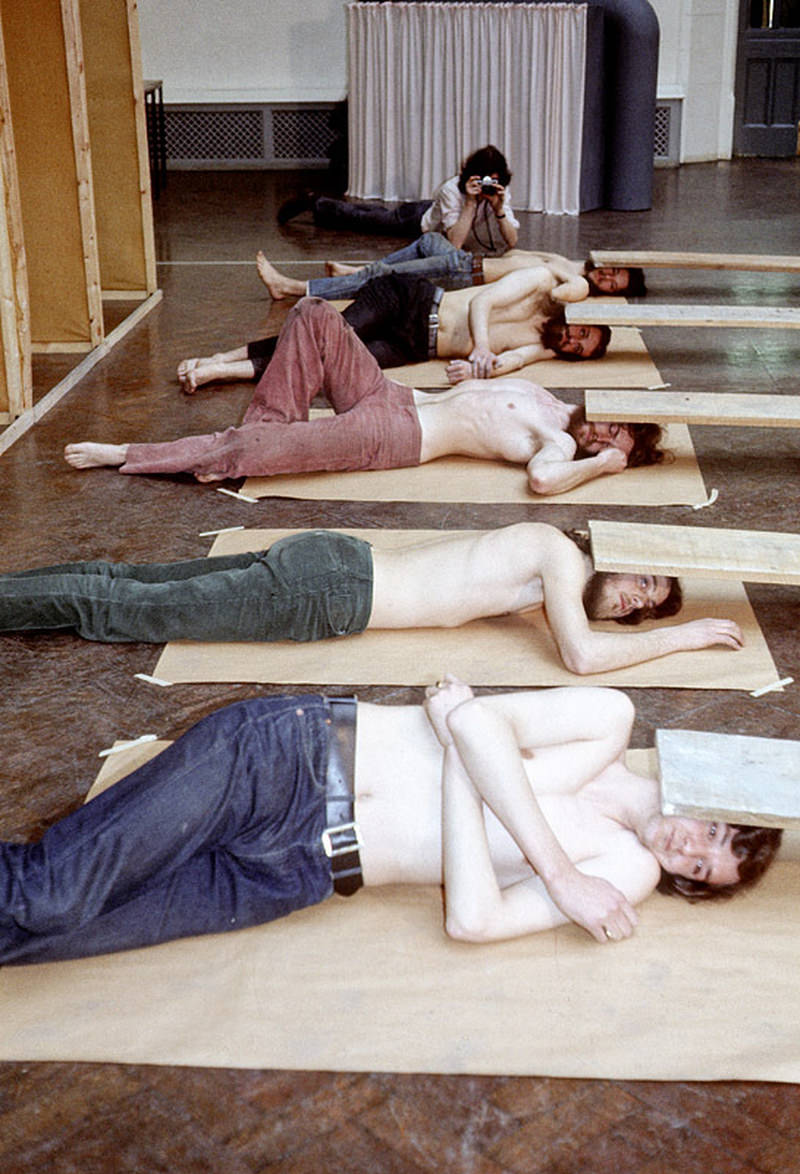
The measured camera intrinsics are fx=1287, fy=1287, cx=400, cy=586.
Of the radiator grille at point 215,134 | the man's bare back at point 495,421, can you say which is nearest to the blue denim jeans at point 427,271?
the man's bare back at point 495,421

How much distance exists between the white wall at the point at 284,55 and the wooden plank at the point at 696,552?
9.74 m

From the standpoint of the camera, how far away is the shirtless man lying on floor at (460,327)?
5.68m

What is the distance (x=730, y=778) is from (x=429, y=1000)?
0.68 meters

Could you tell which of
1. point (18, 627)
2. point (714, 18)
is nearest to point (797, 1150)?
point (18, 627)

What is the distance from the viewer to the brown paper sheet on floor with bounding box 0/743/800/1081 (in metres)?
2.09

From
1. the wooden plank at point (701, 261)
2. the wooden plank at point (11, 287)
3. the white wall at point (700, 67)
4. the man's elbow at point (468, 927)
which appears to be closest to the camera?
the man's elbow at point (468, 927)

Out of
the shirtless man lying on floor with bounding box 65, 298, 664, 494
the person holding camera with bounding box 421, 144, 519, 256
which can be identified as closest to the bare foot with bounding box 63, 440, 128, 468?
the shirtless man lying on floor with bounding box 65, 298, 664, 494

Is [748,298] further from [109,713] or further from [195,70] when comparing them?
[195,70]

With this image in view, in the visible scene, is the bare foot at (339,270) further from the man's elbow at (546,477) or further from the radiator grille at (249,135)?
the radiator grille at (249,135)

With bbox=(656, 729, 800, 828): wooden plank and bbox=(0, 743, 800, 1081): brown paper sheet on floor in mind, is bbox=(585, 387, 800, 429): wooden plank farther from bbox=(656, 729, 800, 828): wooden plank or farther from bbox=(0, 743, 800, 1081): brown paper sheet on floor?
bbox=(0, 743, 800, 1081): brown paper sheet on floor

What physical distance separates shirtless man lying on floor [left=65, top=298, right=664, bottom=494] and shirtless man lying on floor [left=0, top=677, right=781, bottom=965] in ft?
7.07

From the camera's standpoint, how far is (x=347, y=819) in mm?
2307

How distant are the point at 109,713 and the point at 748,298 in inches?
214

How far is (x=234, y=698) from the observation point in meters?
3.17
